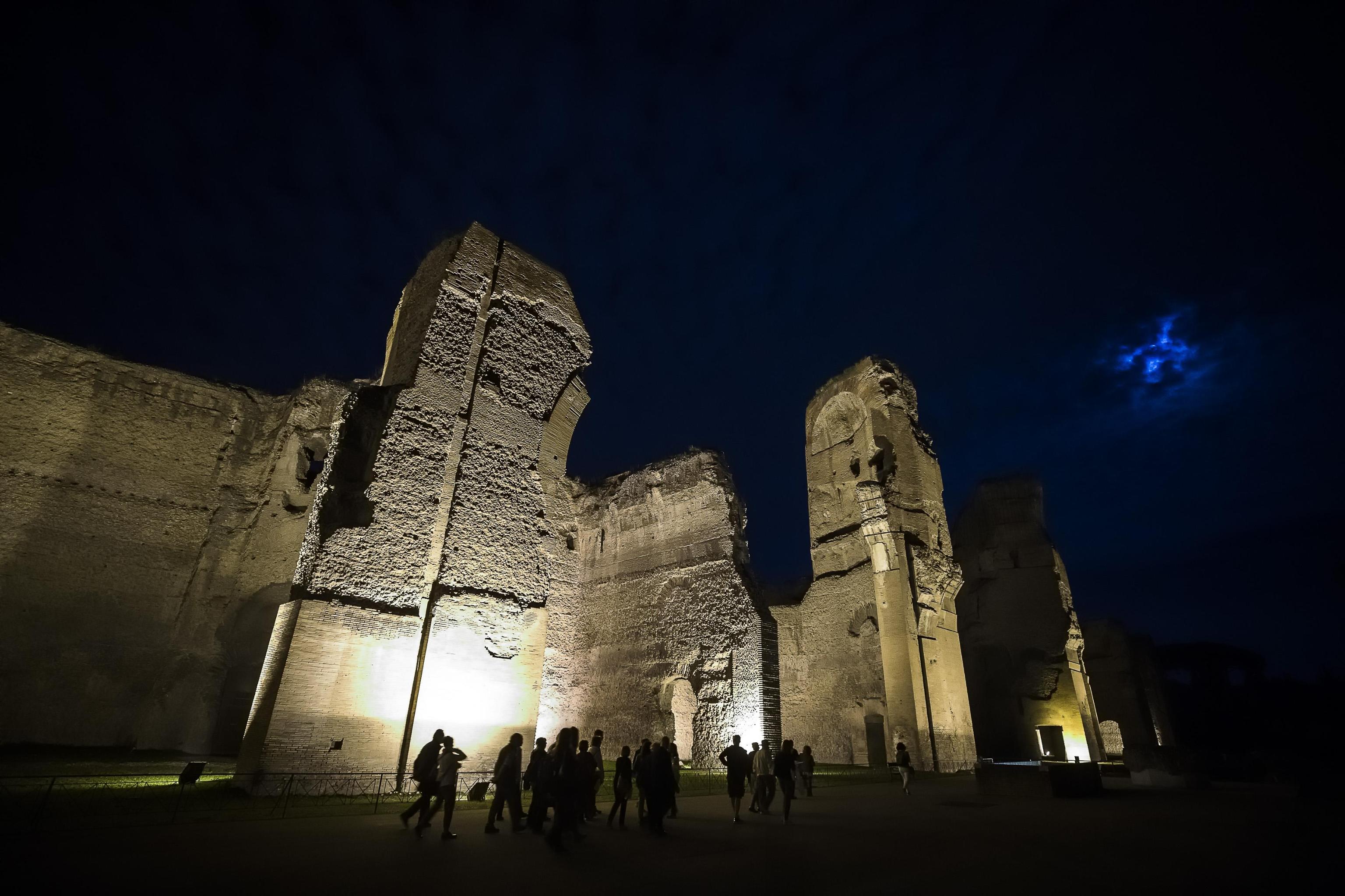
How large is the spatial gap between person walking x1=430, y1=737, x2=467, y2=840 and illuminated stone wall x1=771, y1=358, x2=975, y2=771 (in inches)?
477

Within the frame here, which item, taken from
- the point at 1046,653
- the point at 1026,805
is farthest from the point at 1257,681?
the point at 1026,805

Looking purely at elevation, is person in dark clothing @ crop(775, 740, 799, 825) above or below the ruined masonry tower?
below

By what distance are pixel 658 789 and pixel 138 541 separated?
48.9ft

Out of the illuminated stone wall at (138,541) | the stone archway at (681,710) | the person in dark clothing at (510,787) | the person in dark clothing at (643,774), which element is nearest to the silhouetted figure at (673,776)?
the person in dark clothing at (643,774)

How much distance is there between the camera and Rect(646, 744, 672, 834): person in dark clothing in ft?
20.6

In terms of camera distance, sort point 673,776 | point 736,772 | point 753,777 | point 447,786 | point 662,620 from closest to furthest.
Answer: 1. point 447,786
2. point 673,776
3. point 736,772
4. point 753,777
5. point 662,620

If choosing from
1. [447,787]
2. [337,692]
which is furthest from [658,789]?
[337,692]

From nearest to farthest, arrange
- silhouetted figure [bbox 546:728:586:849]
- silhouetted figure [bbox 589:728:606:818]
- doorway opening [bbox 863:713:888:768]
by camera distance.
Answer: silhouetted figure [bbox 546:728:586:849] < silhouetted figure [bbox 589:728:606:818] < doorway opening [bbox 863:713:888:768]

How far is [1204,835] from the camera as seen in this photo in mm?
6312

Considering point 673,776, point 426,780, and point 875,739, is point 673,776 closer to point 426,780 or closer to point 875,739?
point 426,780

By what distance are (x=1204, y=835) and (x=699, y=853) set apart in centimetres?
522

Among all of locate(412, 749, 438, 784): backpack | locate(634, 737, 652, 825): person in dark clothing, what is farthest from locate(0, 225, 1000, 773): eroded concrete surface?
locate(634, 737, 652, 825): person in dark clothing

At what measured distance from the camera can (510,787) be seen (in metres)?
6.30

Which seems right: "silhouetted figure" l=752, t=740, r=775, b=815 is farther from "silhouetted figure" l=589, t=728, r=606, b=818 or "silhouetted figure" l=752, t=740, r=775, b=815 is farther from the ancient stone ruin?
the ancient stone ruin
